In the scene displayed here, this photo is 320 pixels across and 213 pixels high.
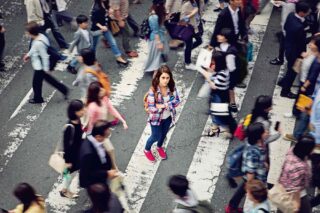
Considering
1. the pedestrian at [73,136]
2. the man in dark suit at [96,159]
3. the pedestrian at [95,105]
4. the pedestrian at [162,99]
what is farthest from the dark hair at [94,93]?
the man in dark suit at [96,159]

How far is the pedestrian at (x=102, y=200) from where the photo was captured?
6562 mm

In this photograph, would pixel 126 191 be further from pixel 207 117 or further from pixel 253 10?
pixel 253 10

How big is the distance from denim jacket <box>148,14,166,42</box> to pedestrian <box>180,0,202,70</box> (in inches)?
20.0

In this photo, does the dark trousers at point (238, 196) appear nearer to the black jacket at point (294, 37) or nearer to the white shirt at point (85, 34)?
the black jacket at point (294, 37)

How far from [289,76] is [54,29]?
4850 mm

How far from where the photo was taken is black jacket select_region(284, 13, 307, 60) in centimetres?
979

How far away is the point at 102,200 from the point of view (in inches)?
260

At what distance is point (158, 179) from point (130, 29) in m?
4.62

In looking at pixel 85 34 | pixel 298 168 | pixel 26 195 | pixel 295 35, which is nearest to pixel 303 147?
pixel 298 168

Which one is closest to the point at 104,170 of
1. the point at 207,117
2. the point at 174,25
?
the point at 207,117

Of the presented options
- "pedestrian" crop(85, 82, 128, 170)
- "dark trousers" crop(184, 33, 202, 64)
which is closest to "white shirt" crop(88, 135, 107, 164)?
"pedestrian" crop(85, 82, 128, 170)

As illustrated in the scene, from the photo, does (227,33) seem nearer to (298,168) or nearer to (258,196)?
(298,168)

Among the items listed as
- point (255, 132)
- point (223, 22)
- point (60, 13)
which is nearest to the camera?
point (255, 132)

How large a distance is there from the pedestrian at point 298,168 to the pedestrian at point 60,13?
6.54 m
